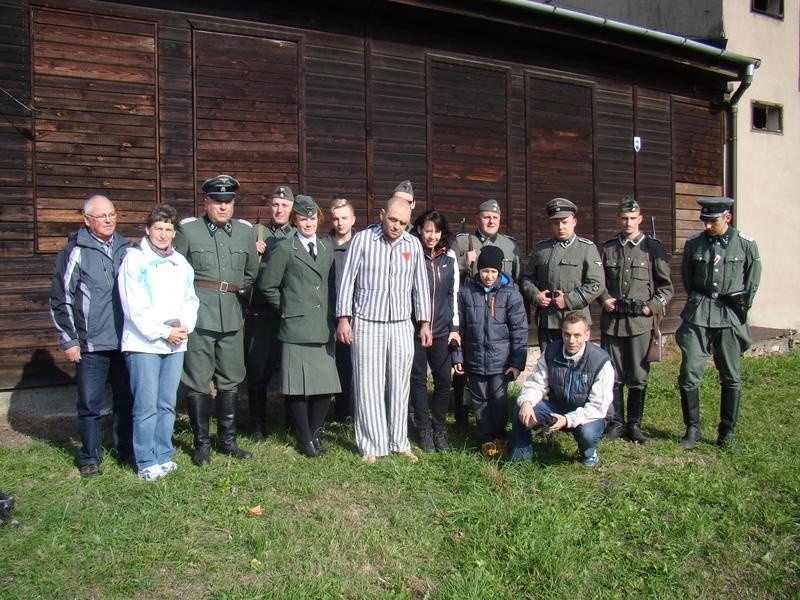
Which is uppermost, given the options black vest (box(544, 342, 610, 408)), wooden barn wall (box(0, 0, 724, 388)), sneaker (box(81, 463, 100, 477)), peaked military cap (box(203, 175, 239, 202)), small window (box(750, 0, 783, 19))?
small window (box(750, 0, 783, 19))

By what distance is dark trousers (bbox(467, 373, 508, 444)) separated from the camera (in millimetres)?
5324

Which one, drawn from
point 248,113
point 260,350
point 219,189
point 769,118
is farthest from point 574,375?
point 769,118

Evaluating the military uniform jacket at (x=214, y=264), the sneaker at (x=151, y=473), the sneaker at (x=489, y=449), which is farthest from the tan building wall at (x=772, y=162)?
the sneaker at (x=151, y=473)

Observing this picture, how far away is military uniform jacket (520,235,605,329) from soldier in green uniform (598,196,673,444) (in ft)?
0.84

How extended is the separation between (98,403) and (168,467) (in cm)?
67

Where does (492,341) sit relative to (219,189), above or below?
below

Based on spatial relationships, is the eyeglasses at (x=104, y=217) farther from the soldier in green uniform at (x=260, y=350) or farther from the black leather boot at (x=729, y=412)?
the black leather boot at (x=729, y=412)

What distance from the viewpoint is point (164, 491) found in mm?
4387

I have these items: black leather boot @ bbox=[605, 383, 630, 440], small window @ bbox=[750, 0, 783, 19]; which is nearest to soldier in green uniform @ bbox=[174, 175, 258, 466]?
black leather boot @ bbox=[605, 383, 630, 440]

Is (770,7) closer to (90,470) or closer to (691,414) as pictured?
(691,414)

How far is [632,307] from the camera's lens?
224 inches

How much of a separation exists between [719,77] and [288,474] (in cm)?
922

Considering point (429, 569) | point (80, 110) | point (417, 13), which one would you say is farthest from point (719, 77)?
point (429, 569)

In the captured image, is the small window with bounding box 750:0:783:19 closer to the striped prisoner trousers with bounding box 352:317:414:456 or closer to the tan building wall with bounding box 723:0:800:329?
the tan building wall with bounding box 723:0:800:329
